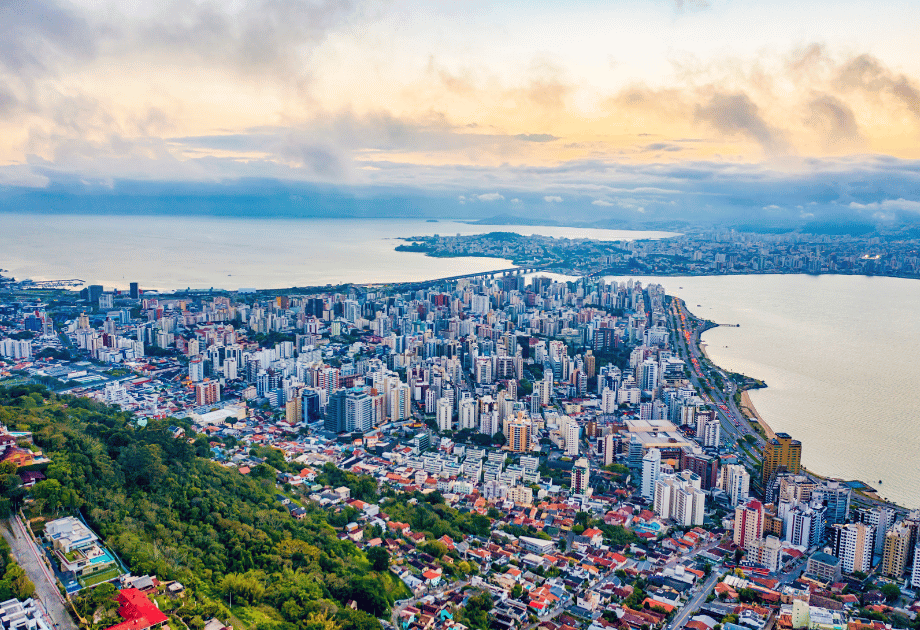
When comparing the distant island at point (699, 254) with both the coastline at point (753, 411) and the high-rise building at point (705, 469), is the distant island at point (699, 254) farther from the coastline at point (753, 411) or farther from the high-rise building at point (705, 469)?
the high-rise building at point (705, 469)

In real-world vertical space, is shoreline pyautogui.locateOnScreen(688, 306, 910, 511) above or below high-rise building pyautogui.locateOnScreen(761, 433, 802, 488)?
below

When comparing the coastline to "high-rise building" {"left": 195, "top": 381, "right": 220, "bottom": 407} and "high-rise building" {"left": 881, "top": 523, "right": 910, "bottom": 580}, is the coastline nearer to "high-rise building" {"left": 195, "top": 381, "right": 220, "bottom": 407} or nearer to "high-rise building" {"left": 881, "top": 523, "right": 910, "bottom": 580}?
"high-rise building" {"left": 881, "top": 523, "right": 910, "bottom": 580}

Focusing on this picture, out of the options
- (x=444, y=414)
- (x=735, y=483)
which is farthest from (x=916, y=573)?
(x=444, y=414)

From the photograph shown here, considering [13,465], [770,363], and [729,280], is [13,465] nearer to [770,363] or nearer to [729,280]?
[770,363]

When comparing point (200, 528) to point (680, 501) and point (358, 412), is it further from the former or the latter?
point (680, 501)

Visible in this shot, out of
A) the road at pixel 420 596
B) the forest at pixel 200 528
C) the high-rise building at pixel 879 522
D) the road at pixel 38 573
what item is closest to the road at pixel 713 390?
the high-rise building at pixel 879 522

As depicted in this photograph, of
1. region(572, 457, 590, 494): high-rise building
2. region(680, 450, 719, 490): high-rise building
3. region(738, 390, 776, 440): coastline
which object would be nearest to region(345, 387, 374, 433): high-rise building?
region(572, 457, 590, 494): high-rise building
